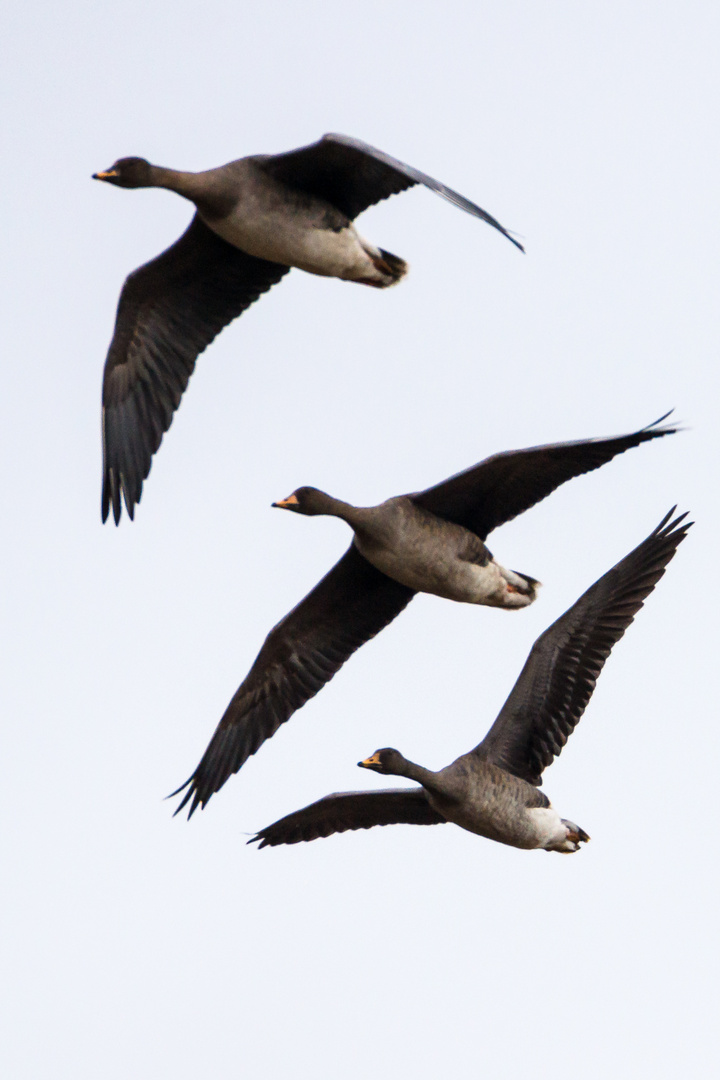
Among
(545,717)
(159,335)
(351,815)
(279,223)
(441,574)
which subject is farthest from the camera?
(351,815)

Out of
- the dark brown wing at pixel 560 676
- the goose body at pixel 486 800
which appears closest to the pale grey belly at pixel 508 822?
the goose body at pixel 486 800

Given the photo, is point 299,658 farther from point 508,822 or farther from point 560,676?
point 508,822

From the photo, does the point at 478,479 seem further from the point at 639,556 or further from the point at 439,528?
the point at 639,556

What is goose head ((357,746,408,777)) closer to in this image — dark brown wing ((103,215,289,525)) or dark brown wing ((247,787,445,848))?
dark brown wing ((247,787,445,848))

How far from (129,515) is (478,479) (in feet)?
8.53

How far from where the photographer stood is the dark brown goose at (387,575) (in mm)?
13312

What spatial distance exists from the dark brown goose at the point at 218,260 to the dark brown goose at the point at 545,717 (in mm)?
2821

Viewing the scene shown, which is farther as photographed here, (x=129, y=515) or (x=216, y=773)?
(x=216, y=773)

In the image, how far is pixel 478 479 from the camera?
44.1 ft

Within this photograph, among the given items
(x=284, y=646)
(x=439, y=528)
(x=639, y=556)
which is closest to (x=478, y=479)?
(x=439, y=528)

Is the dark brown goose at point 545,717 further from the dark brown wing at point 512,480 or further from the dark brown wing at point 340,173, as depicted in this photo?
the dark brown wing at point 340,173

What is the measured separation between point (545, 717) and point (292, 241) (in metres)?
4.00

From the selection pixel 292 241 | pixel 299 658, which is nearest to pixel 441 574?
pixel 299 658

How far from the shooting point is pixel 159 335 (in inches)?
552
